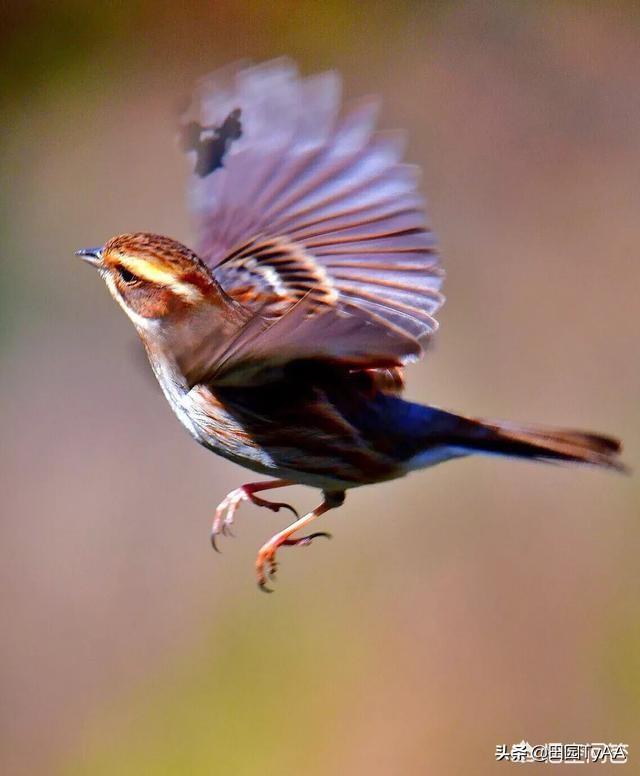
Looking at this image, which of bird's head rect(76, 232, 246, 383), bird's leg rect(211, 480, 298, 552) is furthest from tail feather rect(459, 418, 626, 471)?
bird's head rect(76, 232, 246, 383)

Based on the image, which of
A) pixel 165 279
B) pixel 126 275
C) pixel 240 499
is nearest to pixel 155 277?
pixel 165 279

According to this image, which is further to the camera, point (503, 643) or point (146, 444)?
point (146, 444)

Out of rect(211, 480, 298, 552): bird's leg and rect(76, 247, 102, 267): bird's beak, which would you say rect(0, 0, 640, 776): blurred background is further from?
rect(76, 247, 102, 267): bird's beak

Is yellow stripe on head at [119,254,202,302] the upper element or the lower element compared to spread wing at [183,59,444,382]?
lower

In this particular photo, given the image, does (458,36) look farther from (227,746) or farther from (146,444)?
(227,746)

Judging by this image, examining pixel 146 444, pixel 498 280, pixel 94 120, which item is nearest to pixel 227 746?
pixel 146 444
